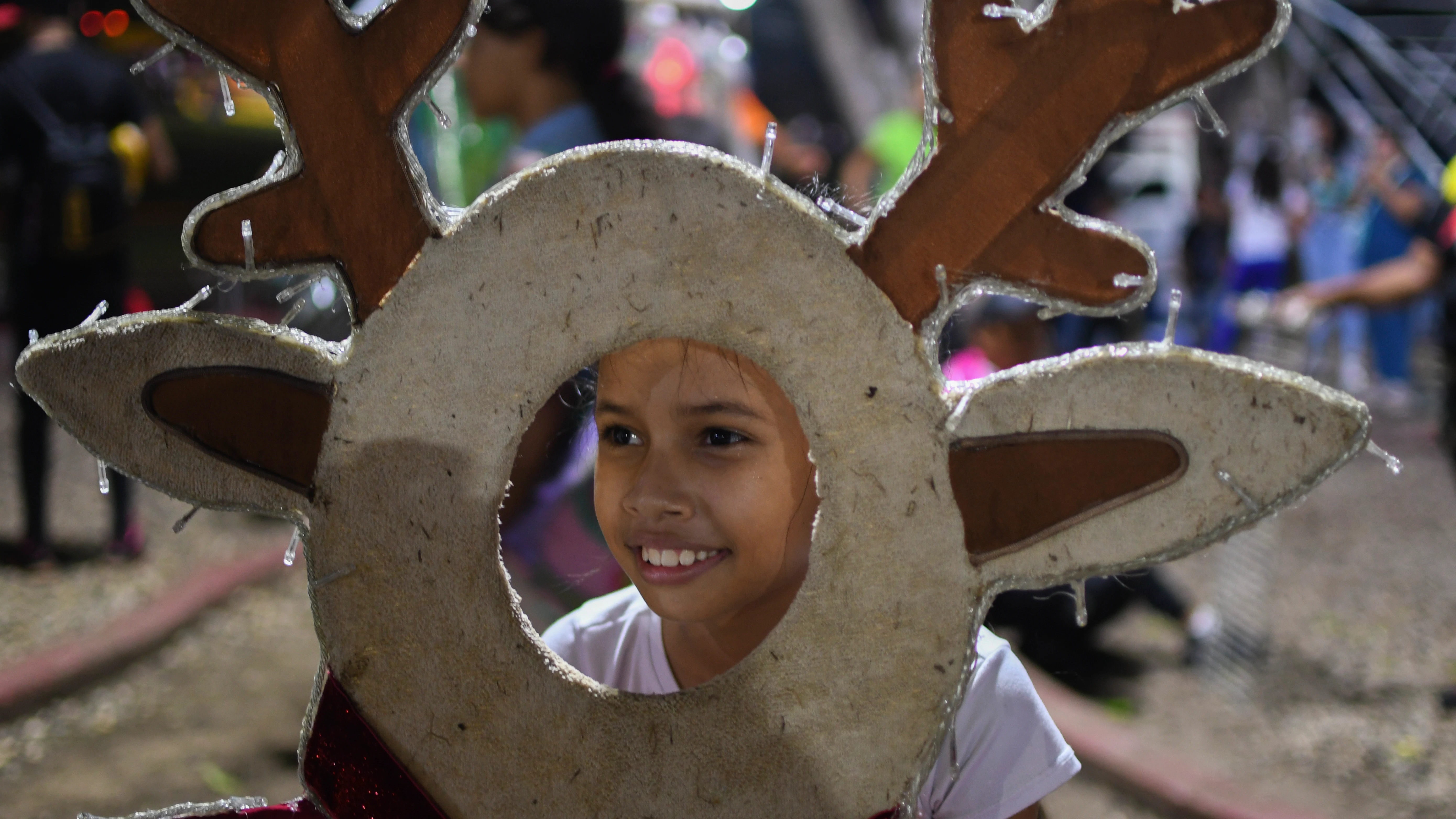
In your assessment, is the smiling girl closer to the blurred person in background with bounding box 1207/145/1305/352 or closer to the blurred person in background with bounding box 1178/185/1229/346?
the blurred person in background with bounding box 1178/185/1229/346

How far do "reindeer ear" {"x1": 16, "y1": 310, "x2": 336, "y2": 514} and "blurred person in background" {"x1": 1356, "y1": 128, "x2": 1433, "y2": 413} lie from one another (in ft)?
16.4

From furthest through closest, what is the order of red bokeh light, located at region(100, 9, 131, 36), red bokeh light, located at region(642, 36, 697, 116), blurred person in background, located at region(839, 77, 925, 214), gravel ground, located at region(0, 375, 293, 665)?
red bokeh light, located at region(642, 36, 697, 116), blurred person in background, located at region(839, 77, 925, 214), red bokeh light, located at region(100, 9, 131, 36), gravel ground, located at region(0, 375, 293, 665)

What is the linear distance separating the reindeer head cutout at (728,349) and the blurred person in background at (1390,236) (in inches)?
183

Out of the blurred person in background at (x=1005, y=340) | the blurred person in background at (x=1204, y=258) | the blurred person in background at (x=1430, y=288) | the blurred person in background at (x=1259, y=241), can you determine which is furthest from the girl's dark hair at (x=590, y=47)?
the blurred person in background at (x=1259, y=241)

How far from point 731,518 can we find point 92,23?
4553 millimetres

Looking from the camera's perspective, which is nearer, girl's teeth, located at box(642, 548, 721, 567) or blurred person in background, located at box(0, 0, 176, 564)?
girl's teeth, located at box(642, 548, 721, 567)

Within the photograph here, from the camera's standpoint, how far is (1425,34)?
10281mm

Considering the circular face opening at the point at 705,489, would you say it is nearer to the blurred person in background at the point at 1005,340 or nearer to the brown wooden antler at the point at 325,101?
the brown wooden antler at the point at 325,101

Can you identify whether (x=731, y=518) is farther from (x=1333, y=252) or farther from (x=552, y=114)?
(x=1333, y=252)

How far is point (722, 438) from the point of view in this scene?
1202mm

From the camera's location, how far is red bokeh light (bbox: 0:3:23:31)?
163 inches

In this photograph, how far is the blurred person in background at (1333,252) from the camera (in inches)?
308

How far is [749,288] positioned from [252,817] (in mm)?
694

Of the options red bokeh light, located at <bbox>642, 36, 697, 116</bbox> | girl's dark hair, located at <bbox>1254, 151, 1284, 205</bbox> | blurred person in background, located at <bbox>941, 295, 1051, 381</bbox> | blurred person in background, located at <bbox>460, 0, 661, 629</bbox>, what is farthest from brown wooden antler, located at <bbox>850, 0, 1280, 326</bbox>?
girl's dark hair, located at <bbox>1254, 151, 1284, 205</bbox>
